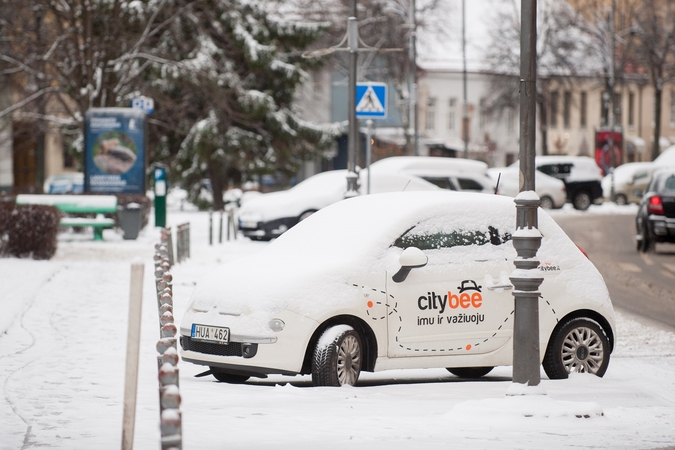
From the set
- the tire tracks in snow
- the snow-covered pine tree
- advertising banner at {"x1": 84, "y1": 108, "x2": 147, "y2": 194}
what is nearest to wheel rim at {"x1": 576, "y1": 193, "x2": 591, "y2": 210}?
the snow-covered pine tree

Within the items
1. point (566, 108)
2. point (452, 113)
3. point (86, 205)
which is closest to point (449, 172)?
point (86, 205)

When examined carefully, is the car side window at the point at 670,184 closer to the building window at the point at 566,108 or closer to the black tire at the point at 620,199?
the black tire at the point at 620,199

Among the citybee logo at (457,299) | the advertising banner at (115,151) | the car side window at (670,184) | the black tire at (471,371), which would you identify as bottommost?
the black tire at (471,371)

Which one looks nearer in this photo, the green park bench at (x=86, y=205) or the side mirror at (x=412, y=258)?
the side mirror at (x=412, y=258)

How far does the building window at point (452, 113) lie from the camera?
7794 centimetres

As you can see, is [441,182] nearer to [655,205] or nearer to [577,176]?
[655,205]

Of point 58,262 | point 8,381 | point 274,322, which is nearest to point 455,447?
point 274,322

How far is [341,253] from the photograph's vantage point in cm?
962

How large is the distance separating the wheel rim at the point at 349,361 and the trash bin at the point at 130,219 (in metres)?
18.0

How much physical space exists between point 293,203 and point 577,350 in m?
16.7

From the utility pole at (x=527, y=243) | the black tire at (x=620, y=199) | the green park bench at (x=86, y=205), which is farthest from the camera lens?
the black tire at (x=620, y=199)

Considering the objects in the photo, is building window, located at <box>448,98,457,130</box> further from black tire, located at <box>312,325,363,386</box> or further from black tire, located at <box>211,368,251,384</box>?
black tire, located at <box>312,325,363,386</box>

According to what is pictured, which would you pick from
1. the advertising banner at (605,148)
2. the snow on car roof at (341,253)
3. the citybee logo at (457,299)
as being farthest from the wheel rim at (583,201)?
the citybee logo at (457,299)

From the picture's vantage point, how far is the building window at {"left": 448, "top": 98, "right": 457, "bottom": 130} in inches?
3068
